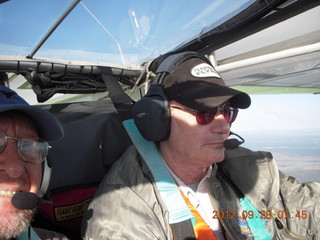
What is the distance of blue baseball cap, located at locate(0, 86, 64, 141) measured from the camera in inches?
36.0

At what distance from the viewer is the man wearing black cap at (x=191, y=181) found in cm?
111

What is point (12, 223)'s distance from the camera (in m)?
0.85

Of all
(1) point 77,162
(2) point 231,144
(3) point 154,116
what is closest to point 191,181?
(2) point 231,144

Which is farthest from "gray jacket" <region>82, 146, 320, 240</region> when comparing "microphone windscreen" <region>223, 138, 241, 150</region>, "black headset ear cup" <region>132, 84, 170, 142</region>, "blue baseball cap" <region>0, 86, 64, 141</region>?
"blue baseball cap" <region>0, 86, 64, 141</region>

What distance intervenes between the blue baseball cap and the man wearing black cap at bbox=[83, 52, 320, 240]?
36cm

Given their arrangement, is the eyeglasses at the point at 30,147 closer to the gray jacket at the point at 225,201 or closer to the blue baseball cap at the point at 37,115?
the blue baseball cap at the point at 37,115

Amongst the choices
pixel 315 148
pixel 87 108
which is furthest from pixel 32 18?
pixel 315 148

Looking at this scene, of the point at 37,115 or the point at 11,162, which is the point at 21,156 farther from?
the point at 37,115

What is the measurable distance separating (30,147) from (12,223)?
0.28 metres

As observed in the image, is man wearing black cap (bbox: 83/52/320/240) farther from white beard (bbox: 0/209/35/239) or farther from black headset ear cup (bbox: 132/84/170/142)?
white beard (bbox: 0/209/35/239)

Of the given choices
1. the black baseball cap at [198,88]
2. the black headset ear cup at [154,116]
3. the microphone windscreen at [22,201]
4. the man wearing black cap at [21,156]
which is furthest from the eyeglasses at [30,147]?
the black baseball cap at [198,88]

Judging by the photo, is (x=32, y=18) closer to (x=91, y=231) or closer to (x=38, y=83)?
(x=38, y=83)

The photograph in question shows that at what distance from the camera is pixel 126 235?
1023 millimetres

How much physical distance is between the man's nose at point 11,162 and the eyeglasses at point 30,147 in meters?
0.01
